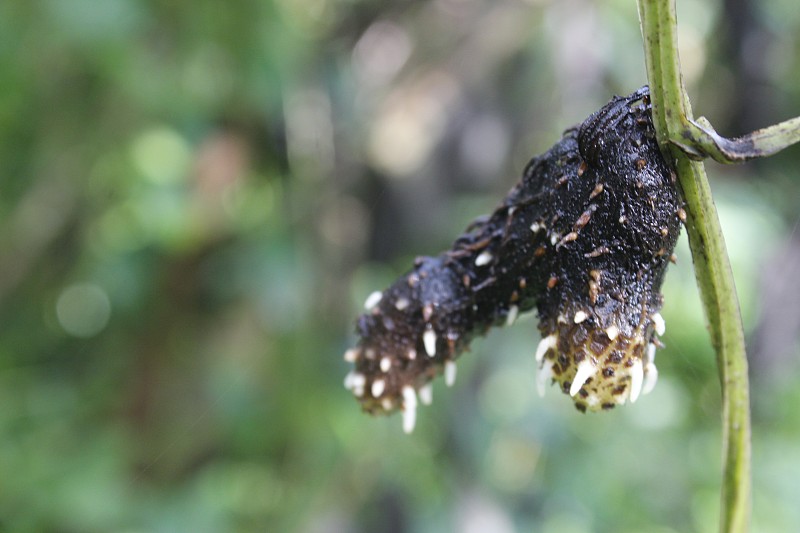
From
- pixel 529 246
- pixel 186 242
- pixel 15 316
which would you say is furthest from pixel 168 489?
pixel 529 246

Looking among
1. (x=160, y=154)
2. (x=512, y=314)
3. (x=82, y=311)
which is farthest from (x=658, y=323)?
(x=82, y=311)

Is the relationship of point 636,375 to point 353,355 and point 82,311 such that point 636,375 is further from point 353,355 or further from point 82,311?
point 82,311

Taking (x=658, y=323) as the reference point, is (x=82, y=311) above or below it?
above

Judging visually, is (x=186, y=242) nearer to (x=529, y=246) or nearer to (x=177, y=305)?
(x=177, y=305)

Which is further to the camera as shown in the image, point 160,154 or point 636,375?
point 160,154

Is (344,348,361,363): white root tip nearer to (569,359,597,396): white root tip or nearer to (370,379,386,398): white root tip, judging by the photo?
(370,379,386,398): white root tip

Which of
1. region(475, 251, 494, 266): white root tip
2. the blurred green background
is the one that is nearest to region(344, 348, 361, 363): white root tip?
region(475, 251, 494, 266): white root tip
